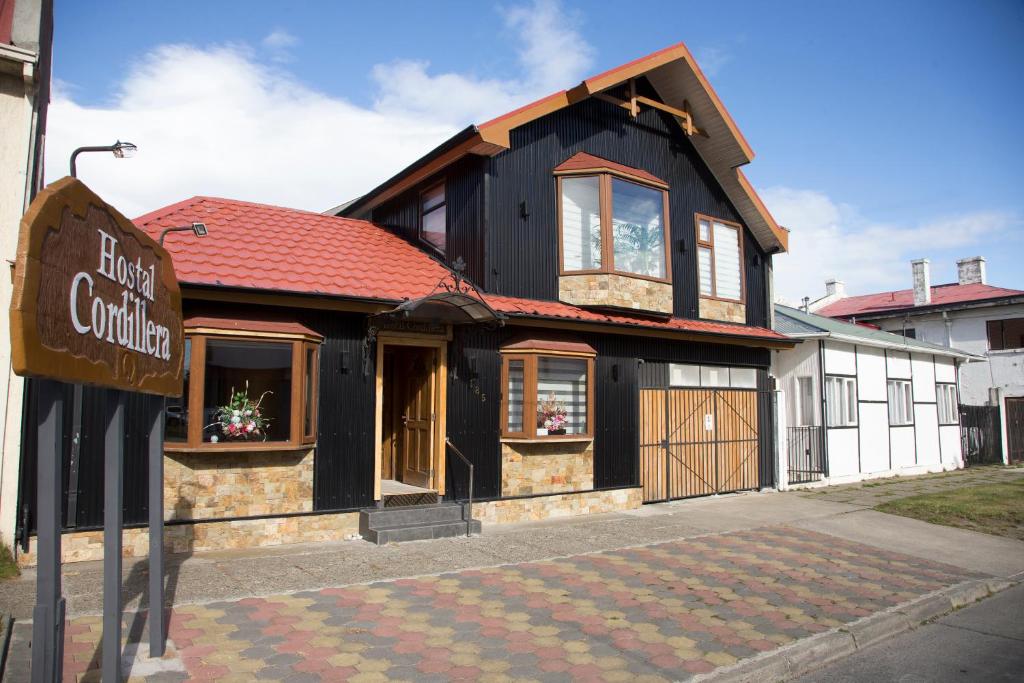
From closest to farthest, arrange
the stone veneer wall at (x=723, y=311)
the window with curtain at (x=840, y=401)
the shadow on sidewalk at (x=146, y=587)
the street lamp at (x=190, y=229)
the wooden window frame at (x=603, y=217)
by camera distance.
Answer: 1. the shadow on sidewalk at (x=146, y=587)
2. the street lamp at (x=190, y=229)
3. the wooden window frame at (x=603, y=217)
4. the stone veneer wall at (x=723, y=311)
5. the window with curtain at (x=840, y=401)

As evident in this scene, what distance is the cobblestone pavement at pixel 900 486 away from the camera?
1438cm

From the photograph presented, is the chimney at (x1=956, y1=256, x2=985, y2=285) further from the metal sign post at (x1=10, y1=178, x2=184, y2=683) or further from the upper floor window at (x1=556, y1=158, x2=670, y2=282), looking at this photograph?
the metal sign post at (x1=10, y1=178, x2=184, y2=683)

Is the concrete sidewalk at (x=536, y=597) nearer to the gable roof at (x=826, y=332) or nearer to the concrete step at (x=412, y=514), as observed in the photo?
the concrete step at (x=412, y=514)

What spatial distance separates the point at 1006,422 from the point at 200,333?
25153mm

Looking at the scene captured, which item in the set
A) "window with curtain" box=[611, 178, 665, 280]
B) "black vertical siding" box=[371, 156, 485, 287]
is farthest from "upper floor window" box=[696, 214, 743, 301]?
"black vertical siding" box=[371, 156, 485, 287]

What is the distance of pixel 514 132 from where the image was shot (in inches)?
475

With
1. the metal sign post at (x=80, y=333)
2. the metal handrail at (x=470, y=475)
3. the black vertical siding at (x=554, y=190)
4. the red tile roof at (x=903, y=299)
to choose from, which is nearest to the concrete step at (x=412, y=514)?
the metal handrail at (x=470, y=475)

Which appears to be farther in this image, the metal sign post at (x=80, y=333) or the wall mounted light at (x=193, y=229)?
the wall mounted light at (x=193, y=229)

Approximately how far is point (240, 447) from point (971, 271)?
3484cm

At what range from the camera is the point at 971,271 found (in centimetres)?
3312

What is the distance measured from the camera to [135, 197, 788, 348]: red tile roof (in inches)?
358

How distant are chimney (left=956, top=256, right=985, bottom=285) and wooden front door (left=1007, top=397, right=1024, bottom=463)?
1047 cm

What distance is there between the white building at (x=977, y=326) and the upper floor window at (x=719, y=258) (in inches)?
539

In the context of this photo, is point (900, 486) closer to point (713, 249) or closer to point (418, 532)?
point (713, 249)
